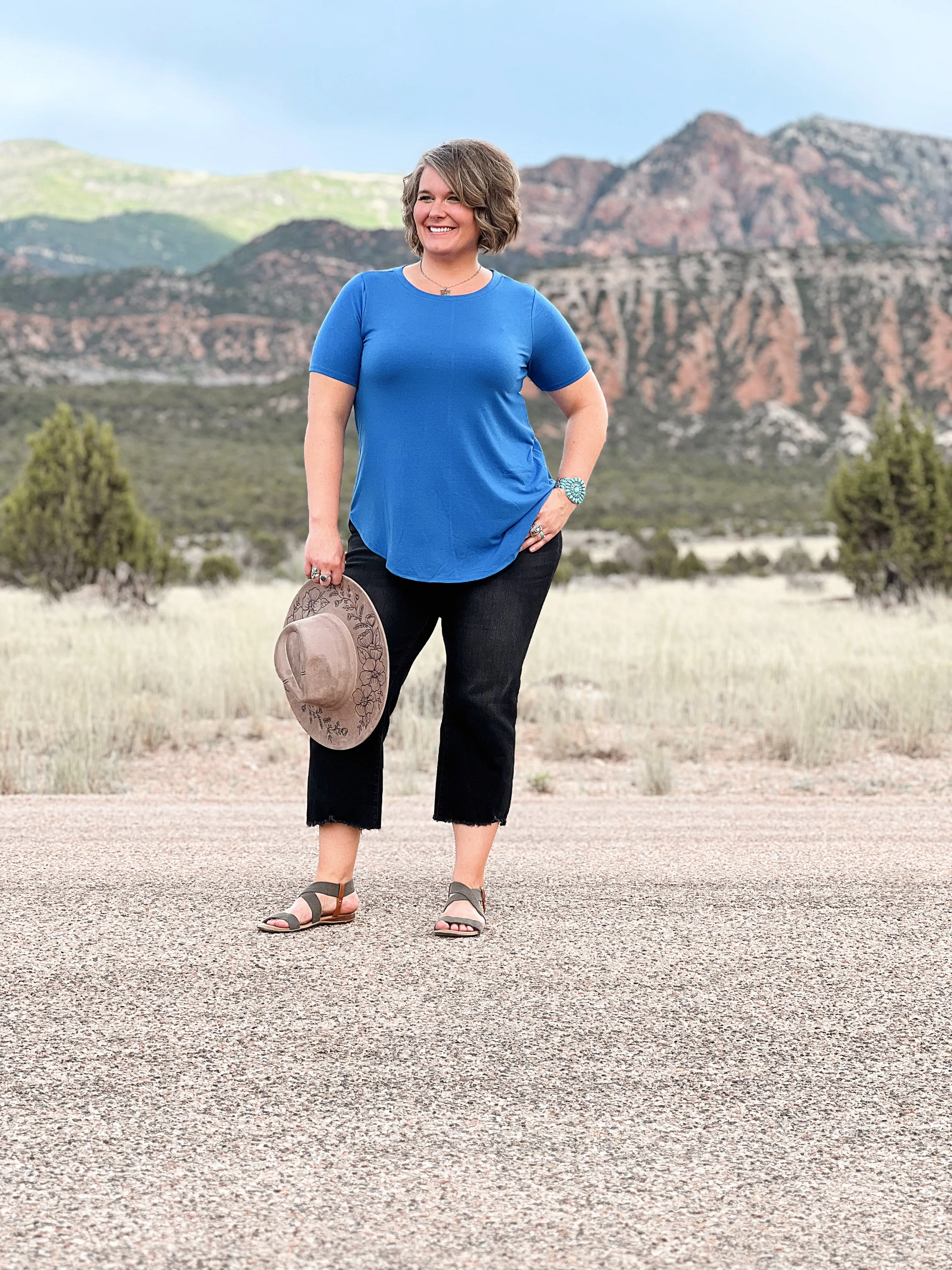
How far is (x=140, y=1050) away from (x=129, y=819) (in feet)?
8.20

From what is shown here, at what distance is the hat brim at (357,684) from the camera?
3.28 metres

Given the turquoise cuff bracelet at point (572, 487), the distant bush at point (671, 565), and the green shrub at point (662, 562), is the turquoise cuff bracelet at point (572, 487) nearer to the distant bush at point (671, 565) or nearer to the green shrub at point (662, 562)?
the distant bush at point (671, 565)

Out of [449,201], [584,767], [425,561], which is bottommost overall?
[584,767]

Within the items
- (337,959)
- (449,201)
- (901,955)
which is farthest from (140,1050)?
(449,201)

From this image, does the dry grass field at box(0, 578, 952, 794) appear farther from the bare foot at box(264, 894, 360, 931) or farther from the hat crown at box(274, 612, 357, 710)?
the hat crown at box(274, 612, 357, 710)

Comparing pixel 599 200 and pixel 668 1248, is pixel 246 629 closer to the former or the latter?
pixel 668 1248

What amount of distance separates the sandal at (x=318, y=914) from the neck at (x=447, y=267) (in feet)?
5.21

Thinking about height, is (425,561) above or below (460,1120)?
above

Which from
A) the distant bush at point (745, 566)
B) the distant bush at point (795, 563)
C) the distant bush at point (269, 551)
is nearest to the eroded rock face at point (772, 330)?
the distant bush at point (269, 551)

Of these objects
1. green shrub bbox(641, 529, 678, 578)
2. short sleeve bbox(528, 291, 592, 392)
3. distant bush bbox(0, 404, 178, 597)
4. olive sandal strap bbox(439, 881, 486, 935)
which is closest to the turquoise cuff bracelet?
short sleeve bbox(528, 291, 592, 392)

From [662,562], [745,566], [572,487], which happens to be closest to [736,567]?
[745,566]

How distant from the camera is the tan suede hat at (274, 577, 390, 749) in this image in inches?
127

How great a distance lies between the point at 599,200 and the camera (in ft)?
578

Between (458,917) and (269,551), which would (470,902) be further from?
(269,551)
